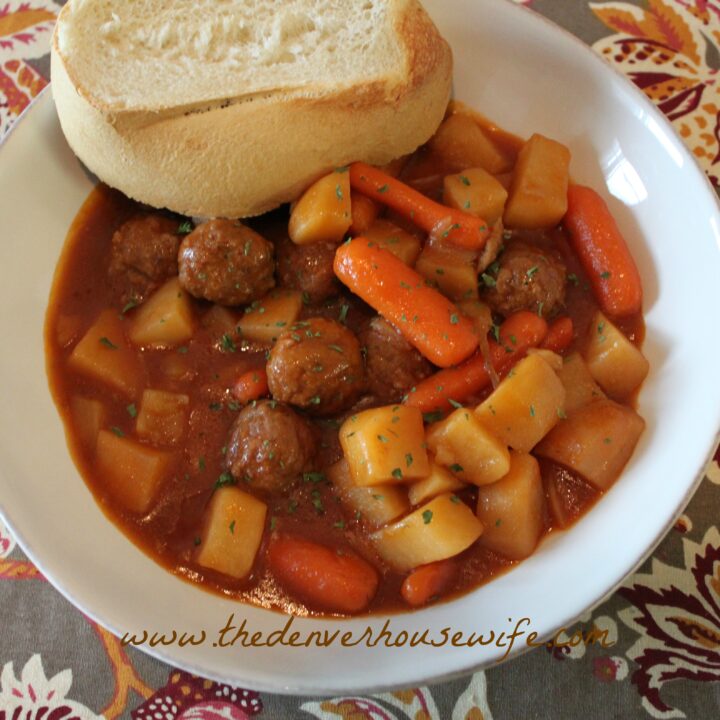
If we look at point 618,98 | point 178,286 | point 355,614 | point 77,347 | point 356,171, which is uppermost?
point 618,98

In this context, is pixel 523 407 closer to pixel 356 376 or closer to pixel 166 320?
pixel 356 376

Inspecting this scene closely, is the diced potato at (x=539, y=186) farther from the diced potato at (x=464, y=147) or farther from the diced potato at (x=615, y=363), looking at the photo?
the diced potato at (x=615, y=363)

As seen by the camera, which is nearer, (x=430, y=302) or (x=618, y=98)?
(x=430, y=302)

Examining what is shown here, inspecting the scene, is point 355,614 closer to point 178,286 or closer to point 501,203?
point 178,286

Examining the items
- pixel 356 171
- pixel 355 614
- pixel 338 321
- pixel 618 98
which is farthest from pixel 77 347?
pixel 618 98

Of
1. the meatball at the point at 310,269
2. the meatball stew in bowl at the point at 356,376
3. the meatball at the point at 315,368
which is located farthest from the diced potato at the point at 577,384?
the meatball at the point at 310,269

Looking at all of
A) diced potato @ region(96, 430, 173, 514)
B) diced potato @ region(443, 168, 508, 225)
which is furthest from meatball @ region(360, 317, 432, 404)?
diced potato @ region(96, 430, 173, 514)

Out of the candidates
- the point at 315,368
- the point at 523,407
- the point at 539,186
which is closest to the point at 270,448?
the point at 315,368
